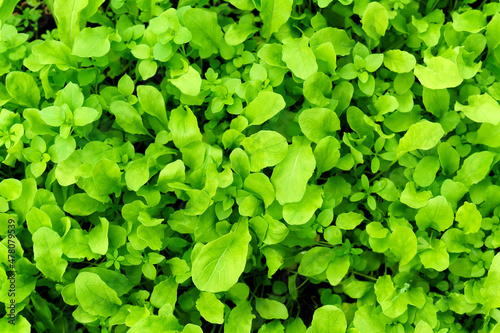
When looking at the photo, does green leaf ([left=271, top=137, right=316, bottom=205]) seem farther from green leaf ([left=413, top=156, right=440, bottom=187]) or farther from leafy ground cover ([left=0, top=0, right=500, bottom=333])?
green leaf ([left=413, top=156, right=440, bottom=187])

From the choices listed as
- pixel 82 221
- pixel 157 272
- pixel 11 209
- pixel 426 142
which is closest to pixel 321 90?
pixel 426 142

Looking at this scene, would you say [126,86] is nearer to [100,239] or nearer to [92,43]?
[92,43]

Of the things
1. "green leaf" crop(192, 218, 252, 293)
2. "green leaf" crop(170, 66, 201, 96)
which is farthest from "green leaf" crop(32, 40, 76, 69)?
"green leaf" crop(192, 218, 252, 293)

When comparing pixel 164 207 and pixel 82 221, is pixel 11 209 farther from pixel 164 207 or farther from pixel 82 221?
pixel 164 207

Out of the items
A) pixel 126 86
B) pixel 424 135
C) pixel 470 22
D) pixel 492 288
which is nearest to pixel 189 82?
pixel 126 86

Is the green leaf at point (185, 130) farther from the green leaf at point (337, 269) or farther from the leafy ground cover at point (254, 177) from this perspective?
the green leaf at point (337, 269)

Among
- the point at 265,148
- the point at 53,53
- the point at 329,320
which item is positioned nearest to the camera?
the point at 329,320

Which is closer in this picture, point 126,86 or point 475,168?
point 475,168
